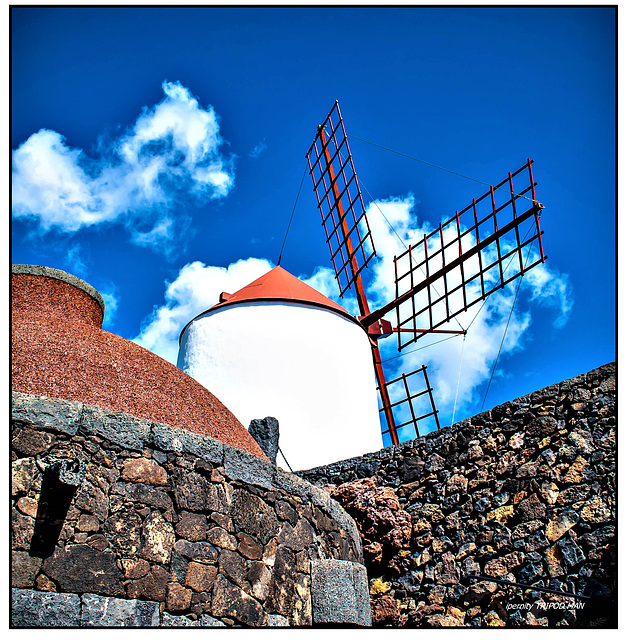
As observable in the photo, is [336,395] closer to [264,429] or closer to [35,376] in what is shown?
[264,429]

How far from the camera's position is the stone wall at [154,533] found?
3324mm

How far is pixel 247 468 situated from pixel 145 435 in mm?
778

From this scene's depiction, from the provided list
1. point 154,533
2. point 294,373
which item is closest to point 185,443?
point 154,533

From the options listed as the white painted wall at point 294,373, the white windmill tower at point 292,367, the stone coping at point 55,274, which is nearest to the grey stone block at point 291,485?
the stone coping at point 55,274

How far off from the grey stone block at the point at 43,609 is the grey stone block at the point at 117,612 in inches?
2.1

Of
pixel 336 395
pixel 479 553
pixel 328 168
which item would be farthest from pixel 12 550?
pixel 328 168

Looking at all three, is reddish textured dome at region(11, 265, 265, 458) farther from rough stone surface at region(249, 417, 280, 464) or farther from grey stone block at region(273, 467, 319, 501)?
rough stone surface at region(249, 417, 280, 464)

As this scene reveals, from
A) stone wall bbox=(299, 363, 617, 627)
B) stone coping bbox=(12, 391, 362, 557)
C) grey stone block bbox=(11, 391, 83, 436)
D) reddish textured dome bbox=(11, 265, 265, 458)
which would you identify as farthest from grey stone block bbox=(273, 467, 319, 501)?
grey stone block bbox=(11, 391, 83, 436)

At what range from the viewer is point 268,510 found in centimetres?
439

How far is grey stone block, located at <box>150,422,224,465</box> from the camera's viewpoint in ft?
13.1

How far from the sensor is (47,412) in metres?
3.62

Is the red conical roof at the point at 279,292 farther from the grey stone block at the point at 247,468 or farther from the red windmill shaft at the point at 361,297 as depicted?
the grey stone block at the point at 247,468

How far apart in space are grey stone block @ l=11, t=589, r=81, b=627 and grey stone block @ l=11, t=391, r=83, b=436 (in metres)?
0.84

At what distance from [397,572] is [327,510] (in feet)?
3.46
